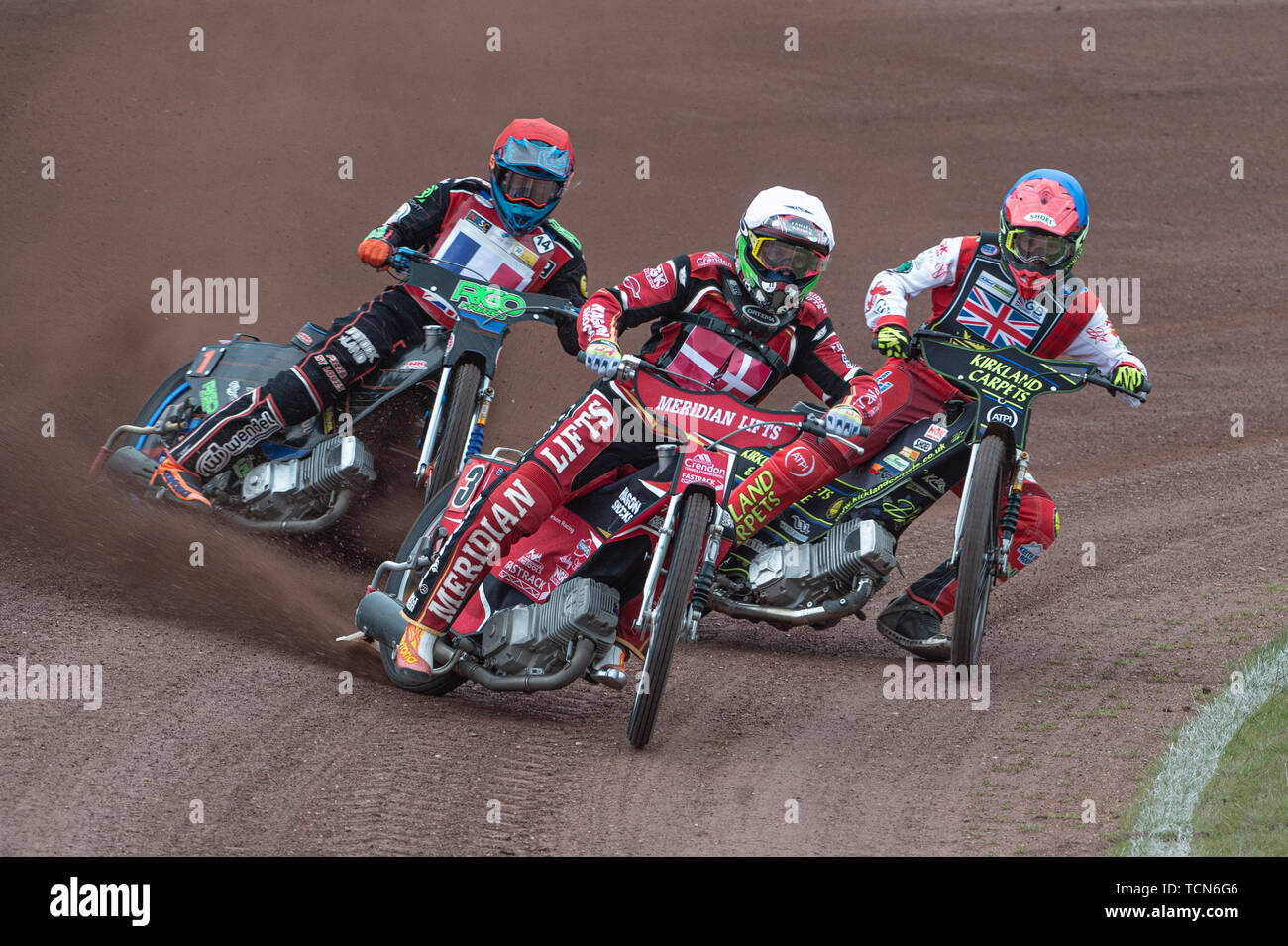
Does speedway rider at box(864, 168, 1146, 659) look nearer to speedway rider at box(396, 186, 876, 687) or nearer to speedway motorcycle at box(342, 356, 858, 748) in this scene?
speedway rider at box(396, 186, 876, 687)

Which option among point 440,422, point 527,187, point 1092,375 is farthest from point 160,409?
point 1092,375

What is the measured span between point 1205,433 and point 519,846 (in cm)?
1053

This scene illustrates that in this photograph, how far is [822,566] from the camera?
349 inches

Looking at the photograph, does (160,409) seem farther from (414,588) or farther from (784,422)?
(784,422)

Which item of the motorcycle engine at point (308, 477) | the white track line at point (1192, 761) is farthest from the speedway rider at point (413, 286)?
the white track line at point (1192, 761)

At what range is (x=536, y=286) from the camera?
10.7 meters

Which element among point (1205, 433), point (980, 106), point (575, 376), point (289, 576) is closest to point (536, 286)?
point (289, 576)

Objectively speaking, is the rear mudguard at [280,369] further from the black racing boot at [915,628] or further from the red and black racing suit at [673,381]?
the black racing boot at [915,628]

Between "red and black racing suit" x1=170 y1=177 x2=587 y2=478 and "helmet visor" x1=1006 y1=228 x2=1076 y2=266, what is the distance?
302 cm

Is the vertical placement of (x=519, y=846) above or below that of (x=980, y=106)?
below

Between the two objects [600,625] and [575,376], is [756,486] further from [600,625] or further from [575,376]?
[575,376]

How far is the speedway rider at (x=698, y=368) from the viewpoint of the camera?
7.69m

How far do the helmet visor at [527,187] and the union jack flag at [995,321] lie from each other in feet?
9.74

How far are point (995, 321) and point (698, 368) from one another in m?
1.84
